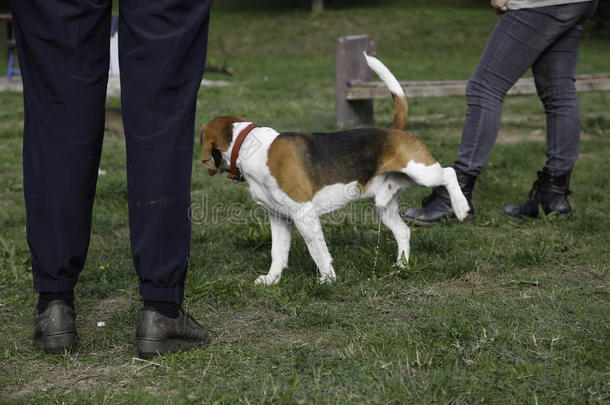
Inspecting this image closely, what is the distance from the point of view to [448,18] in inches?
941

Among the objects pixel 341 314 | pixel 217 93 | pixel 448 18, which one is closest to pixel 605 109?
pixel 217 93

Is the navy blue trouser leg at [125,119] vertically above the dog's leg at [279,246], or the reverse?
the navy blue trouser leg at [125,119]

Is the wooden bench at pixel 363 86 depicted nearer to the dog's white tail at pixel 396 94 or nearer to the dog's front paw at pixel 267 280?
the dog's white tail at pixel 396 94

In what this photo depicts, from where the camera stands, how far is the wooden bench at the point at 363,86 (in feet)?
25.2

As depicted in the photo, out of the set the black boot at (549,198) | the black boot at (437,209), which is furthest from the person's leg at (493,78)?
the black boot at (549,198)

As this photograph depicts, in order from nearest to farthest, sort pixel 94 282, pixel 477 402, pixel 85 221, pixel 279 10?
1. pixel 477 402
2. pixel 85 221
3. pixel 94 282
4. pixel 279 10

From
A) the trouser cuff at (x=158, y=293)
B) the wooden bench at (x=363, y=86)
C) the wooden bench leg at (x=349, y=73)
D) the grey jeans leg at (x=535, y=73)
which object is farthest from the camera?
the wooden bench leg at (x=349, y=73)

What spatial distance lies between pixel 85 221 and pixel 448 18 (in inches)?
911

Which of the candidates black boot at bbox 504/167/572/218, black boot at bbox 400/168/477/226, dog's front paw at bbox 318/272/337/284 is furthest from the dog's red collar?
black boot at bbox 504/167/572/218

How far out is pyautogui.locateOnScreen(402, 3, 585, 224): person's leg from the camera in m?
4.16

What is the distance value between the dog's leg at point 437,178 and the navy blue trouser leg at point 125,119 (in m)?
1.36

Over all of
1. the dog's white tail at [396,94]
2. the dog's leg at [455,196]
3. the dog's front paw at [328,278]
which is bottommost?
the dog's front paw at [328,278]

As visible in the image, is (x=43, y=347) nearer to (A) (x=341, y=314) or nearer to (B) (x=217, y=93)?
(A) (x=341, y=314)

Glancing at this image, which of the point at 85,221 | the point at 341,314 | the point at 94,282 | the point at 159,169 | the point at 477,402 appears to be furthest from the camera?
the point at 94,282
